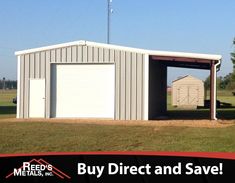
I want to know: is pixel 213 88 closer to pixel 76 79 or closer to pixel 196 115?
pixel 76 79

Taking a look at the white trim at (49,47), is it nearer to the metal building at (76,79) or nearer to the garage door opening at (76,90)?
the metal building at (76,79)

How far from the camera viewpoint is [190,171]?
16.1 feet

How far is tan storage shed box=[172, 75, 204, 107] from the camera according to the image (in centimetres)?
4572

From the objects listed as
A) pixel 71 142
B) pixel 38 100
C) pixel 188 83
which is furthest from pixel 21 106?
pixel 188 83

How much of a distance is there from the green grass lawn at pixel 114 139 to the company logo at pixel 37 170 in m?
6.92

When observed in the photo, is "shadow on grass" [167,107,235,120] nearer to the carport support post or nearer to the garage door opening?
the carport support post

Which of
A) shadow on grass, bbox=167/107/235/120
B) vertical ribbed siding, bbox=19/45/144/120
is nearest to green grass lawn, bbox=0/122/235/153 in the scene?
vertical ribbed siding, bbox=19/45/144/120

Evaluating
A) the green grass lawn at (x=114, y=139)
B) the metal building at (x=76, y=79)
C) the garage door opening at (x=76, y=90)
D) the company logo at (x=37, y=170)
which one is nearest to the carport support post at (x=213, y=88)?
the metal building at (x=76, y=79)

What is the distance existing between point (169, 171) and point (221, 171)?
1.68 feet

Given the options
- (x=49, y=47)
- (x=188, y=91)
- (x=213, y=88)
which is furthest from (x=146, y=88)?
(x=188, y=91)

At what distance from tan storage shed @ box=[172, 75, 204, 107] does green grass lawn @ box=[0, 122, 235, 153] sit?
2792 cm

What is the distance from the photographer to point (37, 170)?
498cm

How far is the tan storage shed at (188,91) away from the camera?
45.7 meters

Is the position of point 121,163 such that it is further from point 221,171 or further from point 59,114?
point 59,114
